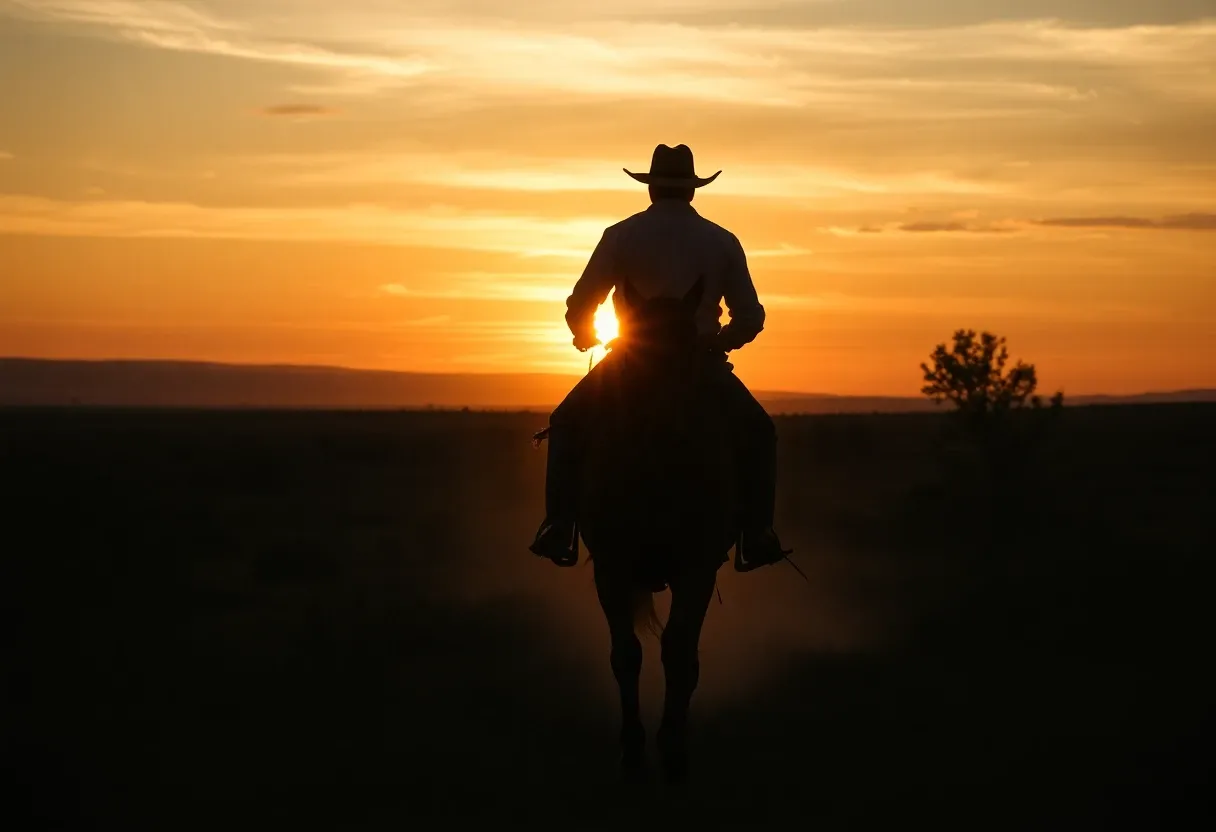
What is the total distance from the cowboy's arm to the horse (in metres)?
0.40

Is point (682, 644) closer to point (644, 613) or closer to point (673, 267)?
point (644, 613)

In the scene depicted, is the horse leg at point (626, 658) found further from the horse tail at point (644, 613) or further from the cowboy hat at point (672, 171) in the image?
the cowboy hat at point (672, 171)

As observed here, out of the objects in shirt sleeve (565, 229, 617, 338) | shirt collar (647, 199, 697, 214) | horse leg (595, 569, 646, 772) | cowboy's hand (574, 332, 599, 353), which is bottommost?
horse leg (595, 569, 646, 772)

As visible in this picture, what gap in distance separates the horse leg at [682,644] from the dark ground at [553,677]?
0.35 meters

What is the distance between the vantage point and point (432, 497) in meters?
35.9

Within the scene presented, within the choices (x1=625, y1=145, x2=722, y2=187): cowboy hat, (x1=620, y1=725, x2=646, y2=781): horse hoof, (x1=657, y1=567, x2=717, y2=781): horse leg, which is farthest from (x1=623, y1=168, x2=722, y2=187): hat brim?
(x1=620, y1=725, x2=646, y2=781): horse hoof

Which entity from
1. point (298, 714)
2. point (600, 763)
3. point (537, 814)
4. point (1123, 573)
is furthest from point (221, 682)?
point (1123, 573)

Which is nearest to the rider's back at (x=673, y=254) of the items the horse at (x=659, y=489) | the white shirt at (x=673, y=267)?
the white shirt at (x=673, y=267)

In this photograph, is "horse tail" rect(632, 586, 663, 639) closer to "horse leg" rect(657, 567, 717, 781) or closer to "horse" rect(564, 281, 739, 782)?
"horse" rect(564, 281, 739, 782)

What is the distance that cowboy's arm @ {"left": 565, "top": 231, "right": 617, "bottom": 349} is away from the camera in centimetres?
907

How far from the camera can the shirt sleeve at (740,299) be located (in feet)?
29.5

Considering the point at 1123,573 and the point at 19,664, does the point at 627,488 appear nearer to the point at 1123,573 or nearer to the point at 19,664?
the point at 19,664

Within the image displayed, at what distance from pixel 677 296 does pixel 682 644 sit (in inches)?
74.9

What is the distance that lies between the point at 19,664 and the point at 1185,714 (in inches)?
324
